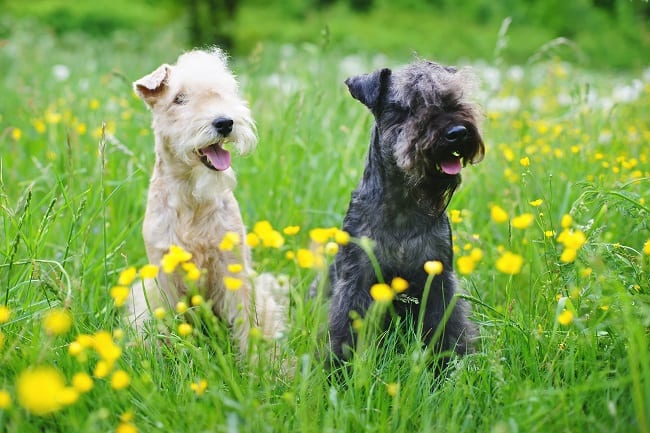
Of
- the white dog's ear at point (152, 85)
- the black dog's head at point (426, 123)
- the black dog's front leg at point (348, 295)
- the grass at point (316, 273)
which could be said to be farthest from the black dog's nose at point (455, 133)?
the white dog's ear at point (152, 85)

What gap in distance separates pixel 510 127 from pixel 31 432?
427cm

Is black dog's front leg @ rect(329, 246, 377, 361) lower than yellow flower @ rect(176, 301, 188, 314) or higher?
lower

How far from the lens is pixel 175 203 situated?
308 cm

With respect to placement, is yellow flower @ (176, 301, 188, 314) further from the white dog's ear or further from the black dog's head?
the white dog's ear

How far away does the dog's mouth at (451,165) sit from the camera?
2719 millimetres

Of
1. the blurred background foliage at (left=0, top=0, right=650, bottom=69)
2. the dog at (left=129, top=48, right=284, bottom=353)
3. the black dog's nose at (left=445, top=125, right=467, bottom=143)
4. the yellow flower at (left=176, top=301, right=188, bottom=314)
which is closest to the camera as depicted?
the yellow flower at (left=176, top=301, right=188, bottom=314)

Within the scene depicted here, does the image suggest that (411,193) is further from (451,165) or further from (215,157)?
(215,157)

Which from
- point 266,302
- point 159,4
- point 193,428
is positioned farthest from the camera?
point 159,4

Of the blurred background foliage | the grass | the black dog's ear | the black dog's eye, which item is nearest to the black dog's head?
the black dog's ear

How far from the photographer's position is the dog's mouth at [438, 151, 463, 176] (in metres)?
2.72

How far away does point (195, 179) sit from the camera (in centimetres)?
306

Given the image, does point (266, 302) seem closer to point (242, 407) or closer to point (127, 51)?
point (242, 407)

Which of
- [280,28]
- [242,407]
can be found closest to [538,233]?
[242,407]

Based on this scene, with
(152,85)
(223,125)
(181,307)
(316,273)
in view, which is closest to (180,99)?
(152,85)
